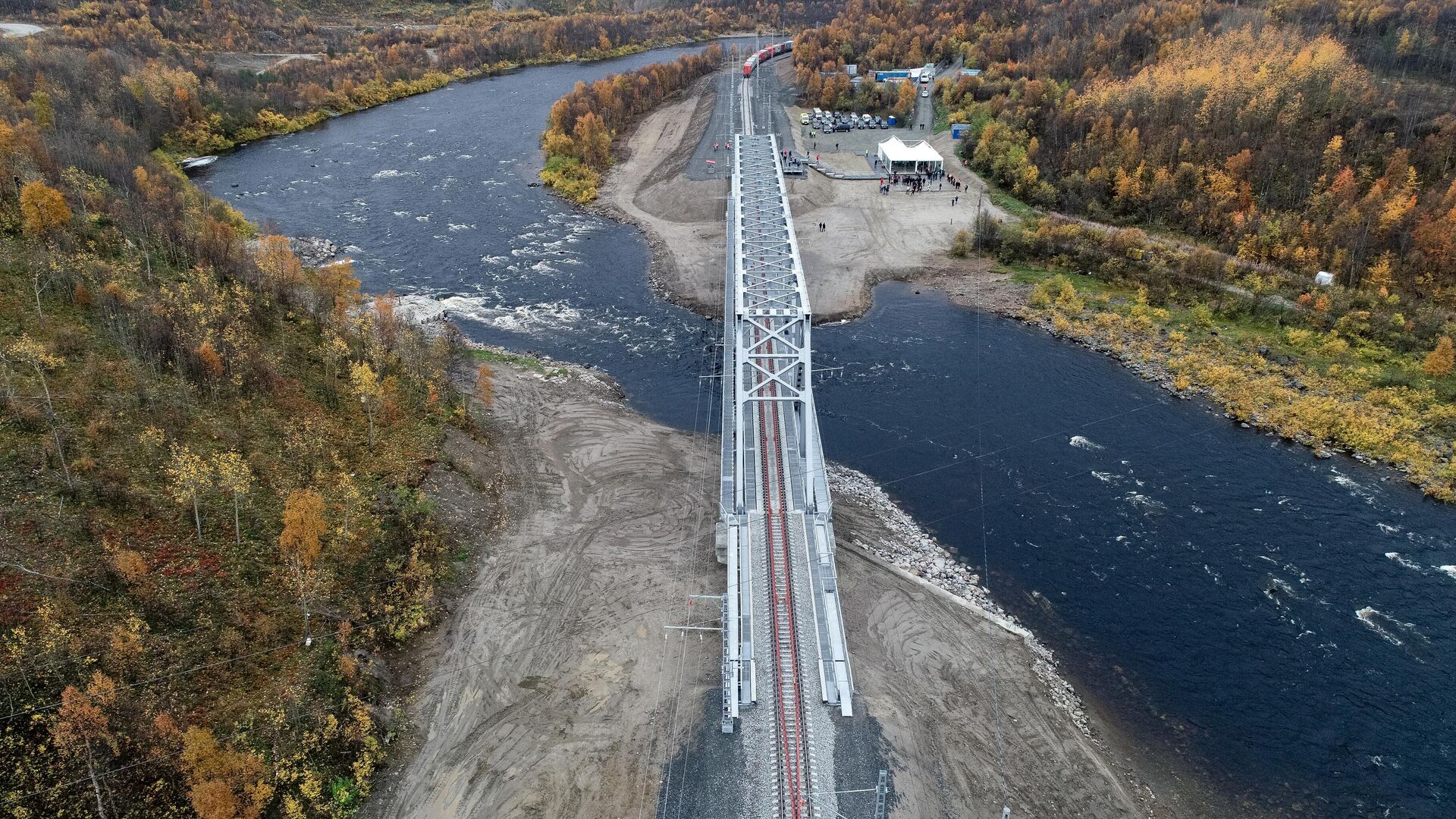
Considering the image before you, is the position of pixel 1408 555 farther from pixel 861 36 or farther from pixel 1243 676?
pixel 861 36

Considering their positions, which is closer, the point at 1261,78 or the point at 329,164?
the point at 1261,78

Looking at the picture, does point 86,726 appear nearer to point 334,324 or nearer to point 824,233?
point 334,324

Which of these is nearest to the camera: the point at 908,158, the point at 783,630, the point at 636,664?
the point at 783,630

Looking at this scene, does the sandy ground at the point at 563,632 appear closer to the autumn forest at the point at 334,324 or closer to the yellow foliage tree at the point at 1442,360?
the autumn forest at the point at 334,324

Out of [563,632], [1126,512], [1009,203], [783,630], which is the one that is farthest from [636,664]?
[1009,203]

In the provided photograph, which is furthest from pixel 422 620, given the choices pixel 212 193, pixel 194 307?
pixel 212 193

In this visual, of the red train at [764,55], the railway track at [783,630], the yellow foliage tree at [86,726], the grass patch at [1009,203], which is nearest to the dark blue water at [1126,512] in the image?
the railway track at [783,630]
